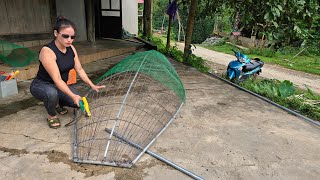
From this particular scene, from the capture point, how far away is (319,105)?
431 cm

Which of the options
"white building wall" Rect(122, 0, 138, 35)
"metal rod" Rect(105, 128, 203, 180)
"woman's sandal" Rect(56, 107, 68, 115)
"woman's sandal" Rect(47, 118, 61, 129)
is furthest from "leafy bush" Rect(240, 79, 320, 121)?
"white building wall" Rect(122, 0, 138, 35)

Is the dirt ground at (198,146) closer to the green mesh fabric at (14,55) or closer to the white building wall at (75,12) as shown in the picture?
the green mesh fabric at (14,55)

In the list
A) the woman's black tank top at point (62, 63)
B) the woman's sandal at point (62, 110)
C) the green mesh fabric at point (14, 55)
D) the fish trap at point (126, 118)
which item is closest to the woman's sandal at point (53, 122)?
the fish trap at point (126, 118)

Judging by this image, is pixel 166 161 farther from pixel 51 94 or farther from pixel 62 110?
pixel 62 110

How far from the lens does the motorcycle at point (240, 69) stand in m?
5.82

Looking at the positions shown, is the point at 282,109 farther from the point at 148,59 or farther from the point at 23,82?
the point at 23,82

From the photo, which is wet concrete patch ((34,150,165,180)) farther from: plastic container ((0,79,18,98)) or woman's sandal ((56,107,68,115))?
plastic container ((0,79,18,98))

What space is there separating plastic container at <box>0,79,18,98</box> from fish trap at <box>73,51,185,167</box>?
109 centimetres

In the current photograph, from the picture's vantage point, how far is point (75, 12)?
26.1 feet

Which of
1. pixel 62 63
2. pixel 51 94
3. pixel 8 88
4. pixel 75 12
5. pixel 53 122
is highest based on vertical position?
pixel 75 12

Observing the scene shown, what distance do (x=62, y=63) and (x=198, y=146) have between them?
1.71 meters

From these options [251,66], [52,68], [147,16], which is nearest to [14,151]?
[52,68]

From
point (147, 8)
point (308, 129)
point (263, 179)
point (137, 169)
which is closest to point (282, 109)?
point (308, 129)

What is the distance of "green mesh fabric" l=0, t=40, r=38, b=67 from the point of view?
4.16 m
